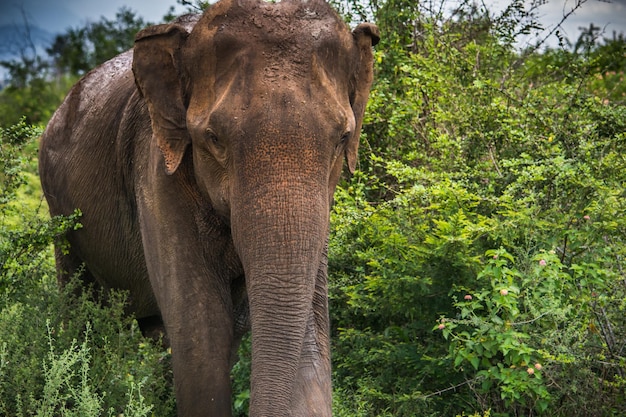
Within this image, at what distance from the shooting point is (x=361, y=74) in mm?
4758

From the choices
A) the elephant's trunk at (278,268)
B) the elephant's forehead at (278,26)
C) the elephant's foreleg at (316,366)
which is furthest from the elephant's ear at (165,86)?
the elephant's foreleg at (316,366)

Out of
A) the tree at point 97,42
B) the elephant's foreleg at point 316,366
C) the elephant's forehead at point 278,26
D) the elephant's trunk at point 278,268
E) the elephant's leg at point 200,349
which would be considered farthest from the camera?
the tree at point 97,42

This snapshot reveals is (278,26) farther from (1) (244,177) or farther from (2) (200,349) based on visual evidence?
(2) (200,349)

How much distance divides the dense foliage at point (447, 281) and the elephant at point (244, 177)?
1.71ft

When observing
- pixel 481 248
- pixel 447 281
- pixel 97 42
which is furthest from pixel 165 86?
pixel 97 42

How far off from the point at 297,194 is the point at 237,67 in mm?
611

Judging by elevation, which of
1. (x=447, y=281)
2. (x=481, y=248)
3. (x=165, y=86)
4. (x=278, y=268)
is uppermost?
(x=165, y=86)

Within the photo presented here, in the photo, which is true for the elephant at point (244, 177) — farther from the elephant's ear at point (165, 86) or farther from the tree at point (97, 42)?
the tree at point (97, 42)

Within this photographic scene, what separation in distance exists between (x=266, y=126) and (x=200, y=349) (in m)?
1.17

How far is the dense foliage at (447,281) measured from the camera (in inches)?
207

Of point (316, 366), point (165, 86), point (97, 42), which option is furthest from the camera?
point (97, 42)

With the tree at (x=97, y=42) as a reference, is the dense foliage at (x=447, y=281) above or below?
below

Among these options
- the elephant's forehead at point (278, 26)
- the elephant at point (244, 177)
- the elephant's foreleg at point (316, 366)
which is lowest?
the elephant's foreleg at point (316, 366)

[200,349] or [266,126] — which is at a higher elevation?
[266,126]
